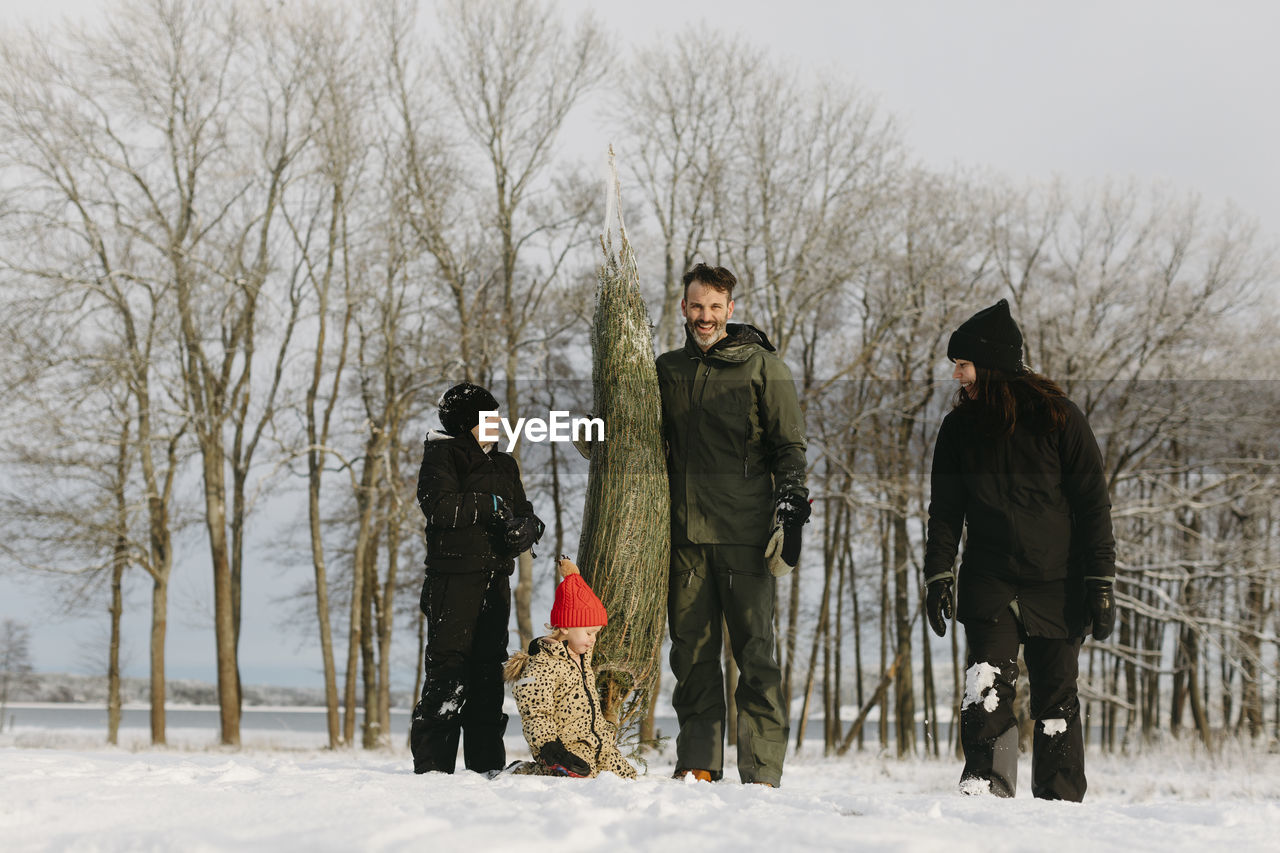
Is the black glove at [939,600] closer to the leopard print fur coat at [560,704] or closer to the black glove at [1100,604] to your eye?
the black glove at [1100,604]

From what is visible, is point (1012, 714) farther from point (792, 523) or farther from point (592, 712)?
point (592, 712)

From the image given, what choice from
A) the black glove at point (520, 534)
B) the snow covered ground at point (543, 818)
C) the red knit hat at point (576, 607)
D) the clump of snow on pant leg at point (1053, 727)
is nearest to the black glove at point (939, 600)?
the clump of snow on pant leg at point (1053, 727)

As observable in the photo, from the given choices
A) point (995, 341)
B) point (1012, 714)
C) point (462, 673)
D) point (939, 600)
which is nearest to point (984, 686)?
point (1012, 714)

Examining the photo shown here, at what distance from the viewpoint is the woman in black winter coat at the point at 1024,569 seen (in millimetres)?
3807

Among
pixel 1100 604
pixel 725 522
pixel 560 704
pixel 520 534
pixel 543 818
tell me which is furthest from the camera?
pixel 520 534

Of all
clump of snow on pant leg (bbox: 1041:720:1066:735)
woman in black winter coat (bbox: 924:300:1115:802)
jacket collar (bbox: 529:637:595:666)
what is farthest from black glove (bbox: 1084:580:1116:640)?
jacket collar (bbox: 529:637:595:666)

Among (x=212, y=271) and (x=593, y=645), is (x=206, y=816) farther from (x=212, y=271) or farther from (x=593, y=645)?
(x=212, y=271)

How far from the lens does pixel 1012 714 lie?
12.9 feet

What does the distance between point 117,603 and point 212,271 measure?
6584mm

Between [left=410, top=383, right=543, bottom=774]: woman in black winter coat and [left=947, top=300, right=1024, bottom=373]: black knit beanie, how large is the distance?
1995 millimetres

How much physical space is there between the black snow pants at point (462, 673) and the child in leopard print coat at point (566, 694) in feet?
1.24

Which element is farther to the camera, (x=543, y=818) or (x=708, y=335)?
(x=708, y=335)

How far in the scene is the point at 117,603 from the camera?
57.7ft

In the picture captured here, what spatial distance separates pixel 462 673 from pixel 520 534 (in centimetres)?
67
